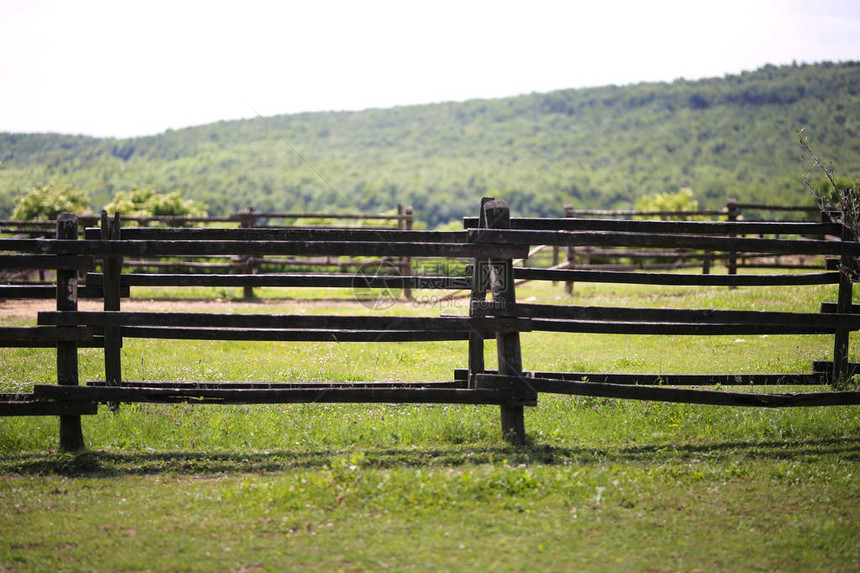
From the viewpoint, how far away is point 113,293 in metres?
6.83

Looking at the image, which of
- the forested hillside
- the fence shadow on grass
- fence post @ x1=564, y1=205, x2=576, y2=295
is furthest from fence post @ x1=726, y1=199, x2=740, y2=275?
the forested hillside

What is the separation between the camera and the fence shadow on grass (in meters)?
5.29

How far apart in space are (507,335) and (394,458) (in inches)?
56.8

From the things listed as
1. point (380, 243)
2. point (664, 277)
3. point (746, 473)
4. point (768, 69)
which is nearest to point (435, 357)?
point (664, 277)

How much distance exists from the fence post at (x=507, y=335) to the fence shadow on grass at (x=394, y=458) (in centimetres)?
22

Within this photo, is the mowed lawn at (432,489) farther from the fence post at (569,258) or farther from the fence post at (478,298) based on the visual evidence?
the fence post at (569,258)

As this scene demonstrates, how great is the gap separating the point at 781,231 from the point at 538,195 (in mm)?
115787

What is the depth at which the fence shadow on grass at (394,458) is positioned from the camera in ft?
17.3

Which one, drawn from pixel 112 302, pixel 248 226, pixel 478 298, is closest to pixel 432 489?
pixel 478 298

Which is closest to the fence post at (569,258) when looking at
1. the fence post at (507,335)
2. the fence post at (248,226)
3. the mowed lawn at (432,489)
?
the fence post at (248,226)

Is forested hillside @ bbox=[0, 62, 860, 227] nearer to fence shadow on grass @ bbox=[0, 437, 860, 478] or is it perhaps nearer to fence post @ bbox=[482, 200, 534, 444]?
fence shadow on grass @ bbox=[0, 437, 860, 478]

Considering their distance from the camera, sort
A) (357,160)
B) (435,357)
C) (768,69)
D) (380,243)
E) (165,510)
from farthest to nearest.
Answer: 1. (357,160)
2. (768,69)
3. (435,357)
4. (380,243)
5. (165,510)

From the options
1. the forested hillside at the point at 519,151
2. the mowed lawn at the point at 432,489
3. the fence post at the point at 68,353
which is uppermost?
the forested hillside at the point at 519,151

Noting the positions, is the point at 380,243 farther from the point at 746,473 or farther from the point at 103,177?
the point at 103,177
